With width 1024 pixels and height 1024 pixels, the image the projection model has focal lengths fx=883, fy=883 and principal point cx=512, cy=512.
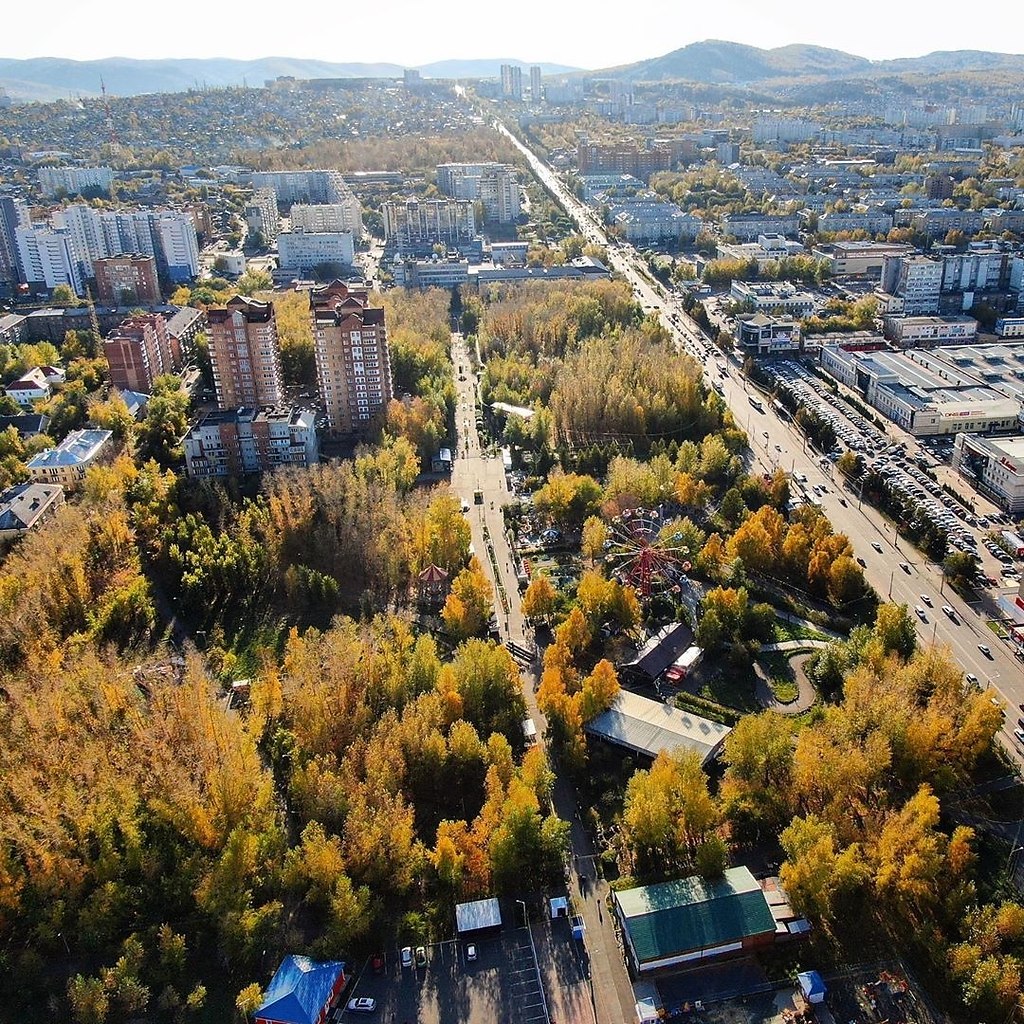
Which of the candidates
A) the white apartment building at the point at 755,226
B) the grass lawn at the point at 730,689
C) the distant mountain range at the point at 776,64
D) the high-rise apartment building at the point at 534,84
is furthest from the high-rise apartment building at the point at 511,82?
the grass lawn at the point at 730,689

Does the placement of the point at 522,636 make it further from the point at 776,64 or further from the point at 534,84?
the point at 776,64

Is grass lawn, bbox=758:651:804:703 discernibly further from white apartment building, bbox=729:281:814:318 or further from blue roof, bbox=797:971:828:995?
white apartment building, bbox=729:281:814:318

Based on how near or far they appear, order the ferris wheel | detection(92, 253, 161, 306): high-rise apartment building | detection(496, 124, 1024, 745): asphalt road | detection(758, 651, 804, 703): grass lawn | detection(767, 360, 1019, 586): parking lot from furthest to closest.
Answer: detection(92, 253, 161, 306): high-rise apartment building → detection(767, 360, 1019, 586): parking lot → the ferris wheel → detection(496, 124, 1024, 745): asphalt road → detection(758, 651, 804, 703): grass lawn

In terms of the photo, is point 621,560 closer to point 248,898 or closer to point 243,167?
point 248,898

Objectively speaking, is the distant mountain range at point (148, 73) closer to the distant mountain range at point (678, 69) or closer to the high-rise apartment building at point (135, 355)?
the distant mountain range at point (678, 69)

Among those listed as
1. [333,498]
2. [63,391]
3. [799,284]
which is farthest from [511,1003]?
[799,284]

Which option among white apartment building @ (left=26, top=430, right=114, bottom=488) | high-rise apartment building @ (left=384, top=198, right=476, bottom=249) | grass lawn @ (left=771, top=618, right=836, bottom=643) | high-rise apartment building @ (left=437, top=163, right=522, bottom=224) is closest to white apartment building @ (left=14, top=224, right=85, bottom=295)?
high-rise apartment building @ (left=384, top=198, right=476, bottom=249)

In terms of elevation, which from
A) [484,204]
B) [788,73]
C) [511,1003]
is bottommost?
[511,1003]

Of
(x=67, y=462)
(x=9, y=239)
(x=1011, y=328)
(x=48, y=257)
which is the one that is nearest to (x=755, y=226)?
(x=1011, y=328)
